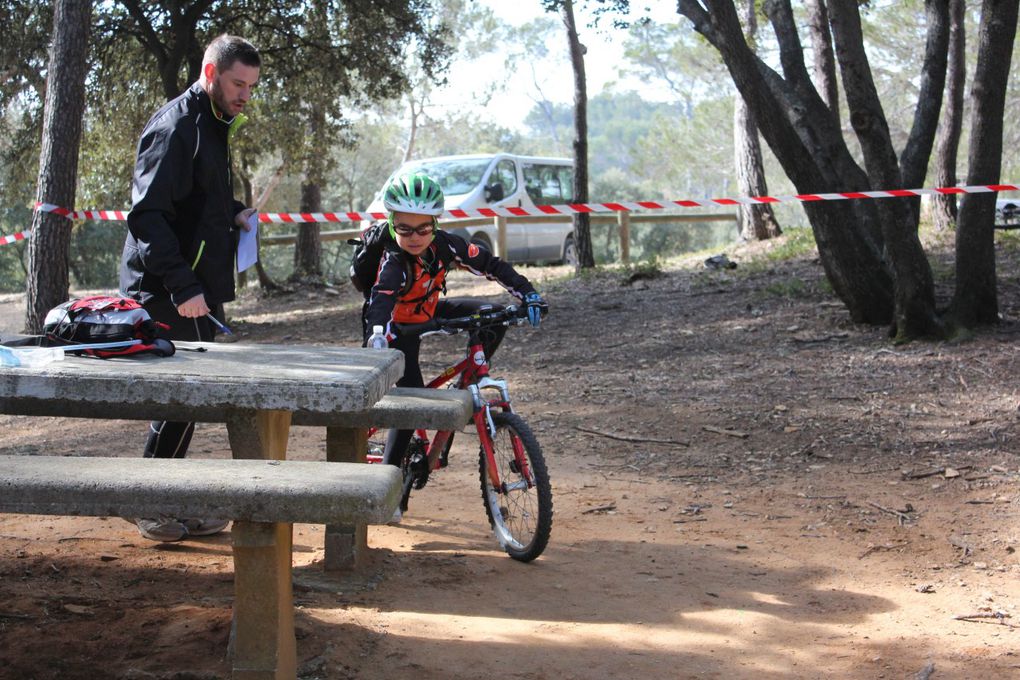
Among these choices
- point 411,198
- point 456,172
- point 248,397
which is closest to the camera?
point 248,397

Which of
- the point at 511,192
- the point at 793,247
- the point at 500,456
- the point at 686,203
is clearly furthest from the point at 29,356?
the point at 511,192

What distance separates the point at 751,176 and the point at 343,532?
14035 mm

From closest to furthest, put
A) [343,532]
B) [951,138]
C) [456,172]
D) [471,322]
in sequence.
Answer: [343,532], [471,322], [951,138], [456,172]

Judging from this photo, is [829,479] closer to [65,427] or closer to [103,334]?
[103,334]

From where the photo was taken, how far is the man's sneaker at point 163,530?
491cm

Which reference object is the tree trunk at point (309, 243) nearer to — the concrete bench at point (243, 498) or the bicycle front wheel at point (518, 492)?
the bicycle front wheel at point (518, 492)

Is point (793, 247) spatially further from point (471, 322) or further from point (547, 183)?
point (471, 322)

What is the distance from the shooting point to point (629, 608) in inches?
167

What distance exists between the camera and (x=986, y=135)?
815 cm

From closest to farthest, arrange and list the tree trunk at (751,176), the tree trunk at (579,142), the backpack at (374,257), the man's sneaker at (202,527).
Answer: the backpack at (374,257)
the man's sneaker at (202,527)
the tree trunk at (579,142)
the tree trunk at (751,176)

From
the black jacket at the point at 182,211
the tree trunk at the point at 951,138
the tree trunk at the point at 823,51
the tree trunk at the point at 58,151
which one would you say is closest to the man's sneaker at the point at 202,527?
the black jacket at the point at 182,211

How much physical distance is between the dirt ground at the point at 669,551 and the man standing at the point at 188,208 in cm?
104

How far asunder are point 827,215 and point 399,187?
552cm

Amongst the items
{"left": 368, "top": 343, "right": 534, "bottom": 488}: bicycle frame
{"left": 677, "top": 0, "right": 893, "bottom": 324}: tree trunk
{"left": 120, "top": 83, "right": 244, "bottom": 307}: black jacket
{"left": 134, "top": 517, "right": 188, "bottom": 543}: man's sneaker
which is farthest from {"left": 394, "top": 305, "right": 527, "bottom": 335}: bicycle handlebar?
{"left": 677, "top": 0, "right": 893, "bottom": 324}: tree trunk
